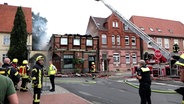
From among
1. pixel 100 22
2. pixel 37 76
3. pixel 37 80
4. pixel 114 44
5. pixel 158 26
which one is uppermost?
pixel 100 22

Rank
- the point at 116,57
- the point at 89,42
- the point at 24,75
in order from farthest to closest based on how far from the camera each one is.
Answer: the point at 116,57
the point at 89,42
the point at 24,75

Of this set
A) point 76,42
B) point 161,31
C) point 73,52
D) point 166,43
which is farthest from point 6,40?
point 166,43

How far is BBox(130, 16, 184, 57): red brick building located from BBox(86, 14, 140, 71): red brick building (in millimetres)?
2604

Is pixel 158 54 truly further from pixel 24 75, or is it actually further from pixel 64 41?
pixel 64 41

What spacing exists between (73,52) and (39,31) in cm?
2746

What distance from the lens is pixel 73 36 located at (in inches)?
1487

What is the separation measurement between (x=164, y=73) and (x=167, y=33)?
24610 mm

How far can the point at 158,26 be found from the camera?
46062mm

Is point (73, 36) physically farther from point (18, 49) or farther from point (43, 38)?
point (43, 38)

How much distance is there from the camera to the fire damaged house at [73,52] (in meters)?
36.2

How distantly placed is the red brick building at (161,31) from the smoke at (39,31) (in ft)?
86.3

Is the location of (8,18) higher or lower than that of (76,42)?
higher

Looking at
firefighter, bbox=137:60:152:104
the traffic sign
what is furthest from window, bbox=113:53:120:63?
firefighter, bbox=137:60:152:104

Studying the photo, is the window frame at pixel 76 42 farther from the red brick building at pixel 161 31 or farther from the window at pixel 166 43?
the window at pixel 166 43
